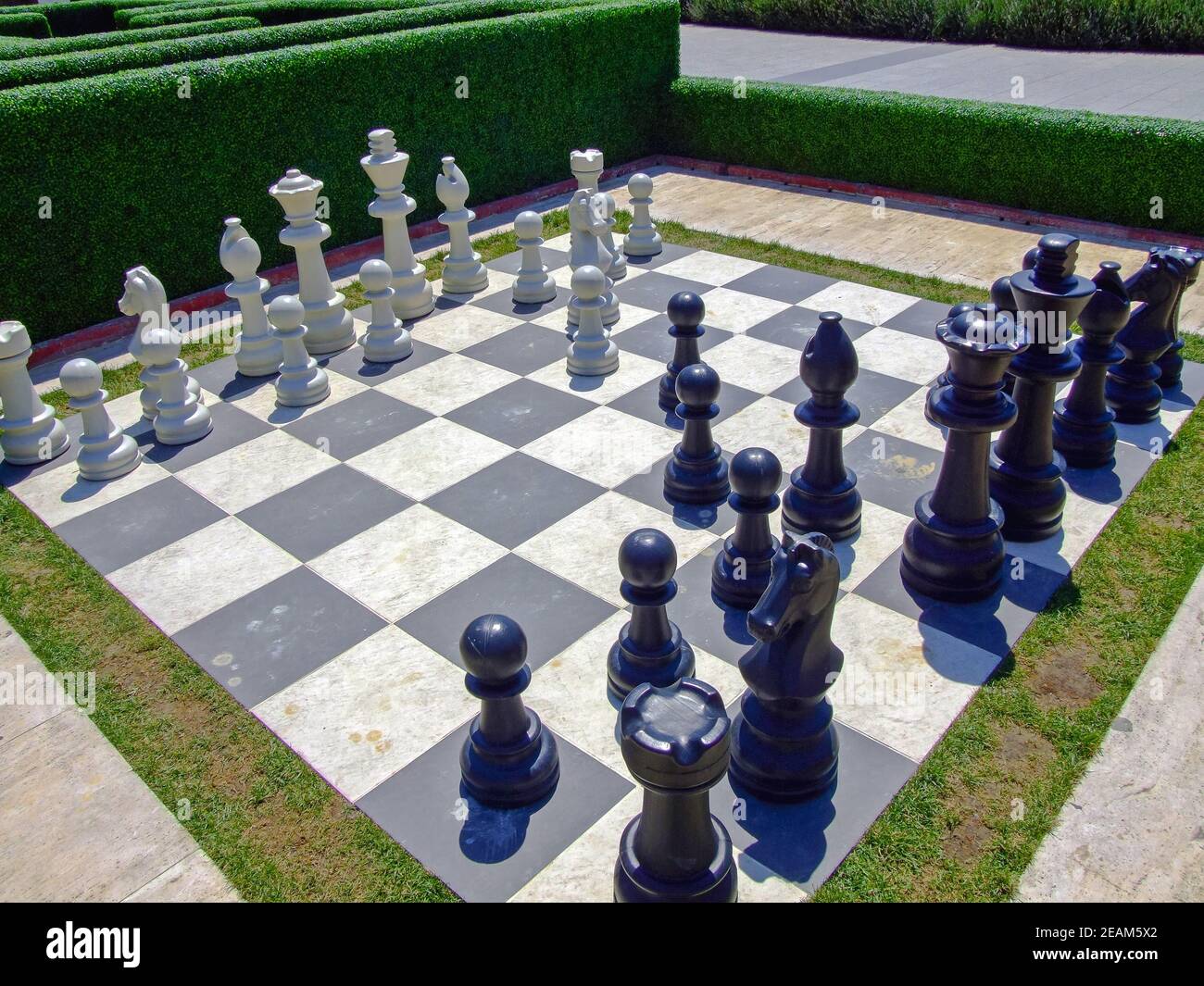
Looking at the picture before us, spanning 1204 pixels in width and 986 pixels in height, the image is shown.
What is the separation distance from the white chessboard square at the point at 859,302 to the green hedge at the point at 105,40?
19.0 feet

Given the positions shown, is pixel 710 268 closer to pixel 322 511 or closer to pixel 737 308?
pixel 737 308

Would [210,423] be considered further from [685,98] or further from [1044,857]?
[685,98]

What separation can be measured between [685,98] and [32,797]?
28.0 ft

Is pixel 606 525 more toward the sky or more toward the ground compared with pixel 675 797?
more toward the ground

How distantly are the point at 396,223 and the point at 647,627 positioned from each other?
3.89 m

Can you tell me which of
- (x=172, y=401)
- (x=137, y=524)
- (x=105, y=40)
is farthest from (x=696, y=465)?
(x=105, y=40)

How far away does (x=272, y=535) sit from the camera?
163 inches

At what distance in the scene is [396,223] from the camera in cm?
607

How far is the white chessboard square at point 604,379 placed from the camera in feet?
16.8

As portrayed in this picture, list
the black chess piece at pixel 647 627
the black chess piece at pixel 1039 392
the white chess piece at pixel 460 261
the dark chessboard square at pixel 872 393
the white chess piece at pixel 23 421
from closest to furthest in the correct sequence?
1. the black chess piece at pixel 647 627
2. the black chess piece at pixel 1039 392
3. the white chess piece at pixel 23 421
4. the dark chessboard square at pixel 872 393
5. the white chess piece at pixel 460 261

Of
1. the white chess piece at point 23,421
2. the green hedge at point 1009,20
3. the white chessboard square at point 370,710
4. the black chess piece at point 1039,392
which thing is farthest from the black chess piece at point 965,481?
the green hedge at point 1009,20

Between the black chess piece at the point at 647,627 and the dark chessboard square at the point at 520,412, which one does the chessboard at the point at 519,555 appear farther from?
the black chess piece at the point at 647,627

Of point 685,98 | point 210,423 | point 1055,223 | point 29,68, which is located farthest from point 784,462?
point 685,98
